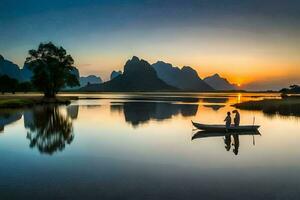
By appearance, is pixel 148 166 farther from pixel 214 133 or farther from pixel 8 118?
pixel 8 118

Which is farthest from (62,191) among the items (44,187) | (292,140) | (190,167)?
(292,140)

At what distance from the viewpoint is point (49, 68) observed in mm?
103500

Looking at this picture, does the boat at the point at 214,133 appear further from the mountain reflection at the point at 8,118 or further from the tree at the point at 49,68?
the tree at the point at 49,68

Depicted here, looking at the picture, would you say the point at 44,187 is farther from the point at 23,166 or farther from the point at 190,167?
the point at 190,167

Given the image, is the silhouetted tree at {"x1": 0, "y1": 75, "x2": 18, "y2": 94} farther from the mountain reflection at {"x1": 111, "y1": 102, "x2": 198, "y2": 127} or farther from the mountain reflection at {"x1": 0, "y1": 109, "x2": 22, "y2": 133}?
the mountain reflection at {"x1": 0, "y1": 109, "x2": 22, "y2": 133}

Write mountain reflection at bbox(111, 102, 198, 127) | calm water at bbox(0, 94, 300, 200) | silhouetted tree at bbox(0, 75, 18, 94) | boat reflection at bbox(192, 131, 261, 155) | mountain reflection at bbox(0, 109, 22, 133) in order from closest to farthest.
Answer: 1. calm water at bbox(0, 94, 300, 200)
2. boat reflection at bbox(192, 131, 261, 155)
3. mountain reflection at bbox(0, 109, 22, 133)
4. mountain reflection at bbox(111, 102, 198, 127)
5. silhouetted tree at bbox(0, 75, 18, 94)

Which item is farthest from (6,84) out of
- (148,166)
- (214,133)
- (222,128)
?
(148,166)

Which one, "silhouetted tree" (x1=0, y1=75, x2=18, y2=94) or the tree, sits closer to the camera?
the tree

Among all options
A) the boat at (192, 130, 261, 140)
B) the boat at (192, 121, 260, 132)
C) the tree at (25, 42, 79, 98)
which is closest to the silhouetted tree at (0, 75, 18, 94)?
the tree at (25, 42, 79, 98)

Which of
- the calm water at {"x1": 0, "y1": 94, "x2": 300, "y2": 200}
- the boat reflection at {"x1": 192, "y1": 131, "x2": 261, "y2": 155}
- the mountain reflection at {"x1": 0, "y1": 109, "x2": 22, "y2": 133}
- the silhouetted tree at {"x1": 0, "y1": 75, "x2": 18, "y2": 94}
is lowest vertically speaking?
the calm water at {"x1": 0, "y1": 94, "x2": 300, "y2": 200}

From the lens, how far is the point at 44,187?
52.4 feet

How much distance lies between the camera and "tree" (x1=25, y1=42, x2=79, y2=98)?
331 ft

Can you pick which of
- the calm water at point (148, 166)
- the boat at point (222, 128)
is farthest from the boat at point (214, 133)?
the calm water at point (148, 166)

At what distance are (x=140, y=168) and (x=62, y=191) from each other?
6038 mm
